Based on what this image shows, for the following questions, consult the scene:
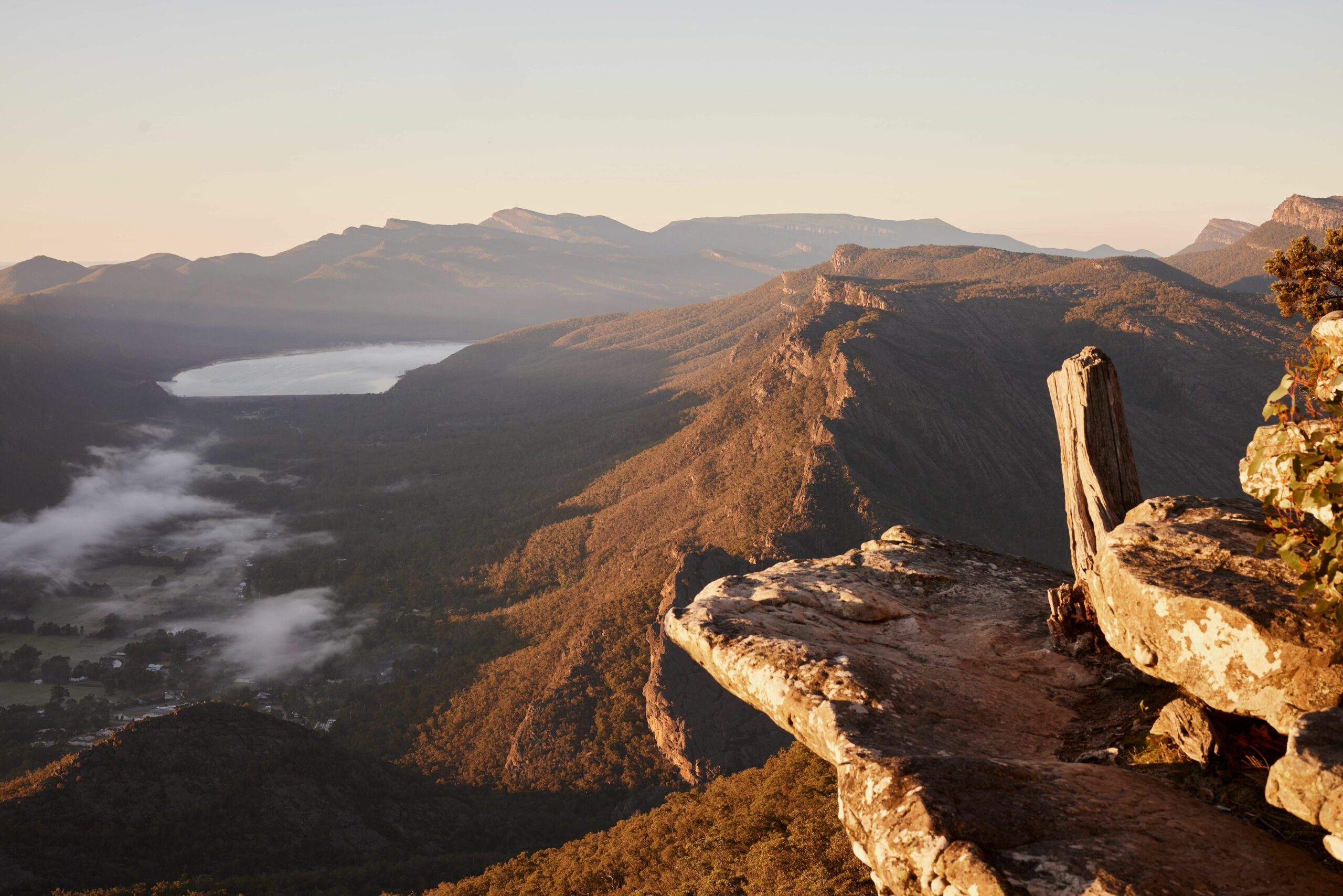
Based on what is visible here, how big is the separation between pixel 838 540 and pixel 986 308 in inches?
3084

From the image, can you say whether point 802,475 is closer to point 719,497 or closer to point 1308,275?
point 719,497

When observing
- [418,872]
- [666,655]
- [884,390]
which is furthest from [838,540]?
[418,872]

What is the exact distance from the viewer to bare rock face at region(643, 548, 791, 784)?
77.8m

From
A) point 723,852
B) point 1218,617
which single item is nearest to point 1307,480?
point 1218,617

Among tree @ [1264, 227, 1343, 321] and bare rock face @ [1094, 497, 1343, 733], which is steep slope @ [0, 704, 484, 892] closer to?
bare rock face @ [1094, 497, 1343, 733]

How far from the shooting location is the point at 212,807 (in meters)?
68.8

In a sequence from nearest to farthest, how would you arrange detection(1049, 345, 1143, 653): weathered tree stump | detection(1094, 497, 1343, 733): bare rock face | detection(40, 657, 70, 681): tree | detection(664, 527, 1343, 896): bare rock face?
detection(664, 527, 1343, 896): bare rock face → detection(1094, 497, 1343, 733): bare rock face → detection(1049, 345, 1143, 653): weathered tree stump → detection(40, 657, 70, 681): tree

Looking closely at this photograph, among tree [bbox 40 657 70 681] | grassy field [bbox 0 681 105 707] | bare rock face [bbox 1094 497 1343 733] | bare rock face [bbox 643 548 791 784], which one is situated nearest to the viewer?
bare rock face [bbox 1094 497 1343 733]

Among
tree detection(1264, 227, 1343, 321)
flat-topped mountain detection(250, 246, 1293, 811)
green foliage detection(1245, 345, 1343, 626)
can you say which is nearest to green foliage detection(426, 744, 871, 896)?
green foliage detection(1245, 345, 1343, 626)

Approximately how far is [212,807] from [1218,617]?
7927cm

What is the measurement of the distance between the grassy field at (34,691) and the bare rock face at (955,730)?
14534 cm

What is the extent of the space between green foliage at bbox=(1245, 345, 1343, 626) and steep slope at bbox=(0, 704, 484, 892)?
72.8 metres

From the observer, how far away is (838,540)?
3659 inches

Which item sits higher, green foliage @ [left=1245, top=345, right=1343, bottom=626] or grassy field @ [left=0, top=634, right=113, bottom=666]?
green foliage @ [left=1245, top=345, right=1343, bottom=626]
